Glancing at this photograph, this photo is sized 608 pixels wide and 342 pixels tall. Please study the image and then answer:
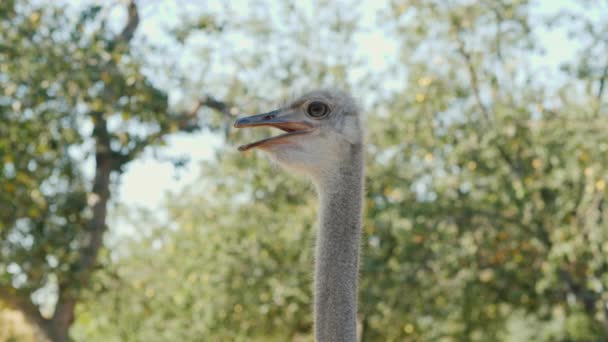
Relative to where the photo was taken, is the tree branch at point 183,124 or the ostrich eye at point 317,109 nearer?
the ostrich eye at point 317,109

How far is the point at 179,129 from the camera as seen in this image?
928 cm

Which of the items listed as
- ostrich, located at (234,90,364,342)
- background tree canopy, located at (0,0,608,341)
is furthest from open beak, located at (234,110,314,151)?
background tree canopy, located at (0,0,608,341)

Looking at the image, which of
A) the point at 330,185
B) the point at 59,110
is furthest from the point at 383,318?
the point at 330,185

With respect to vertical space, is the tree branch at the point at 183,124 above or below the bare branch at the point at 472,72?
below

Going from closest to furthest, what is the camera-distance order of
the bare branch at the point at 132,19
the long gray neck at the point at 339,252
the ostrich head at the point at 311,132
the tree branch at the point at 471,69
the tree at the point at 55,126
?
the long gray neck at the point at 339,252, the ostrich head at the point at 311,132, the tree at the point at 55,126, the bare branch at the point at 132,19, the tree branch at the point at 471,69

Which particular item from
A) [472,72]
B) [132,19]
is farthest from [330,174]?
[472,72]

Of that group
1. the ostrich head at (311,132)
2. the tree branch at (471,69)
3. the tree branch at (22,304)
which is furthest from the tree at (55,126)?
the ostrich head at (311,132)

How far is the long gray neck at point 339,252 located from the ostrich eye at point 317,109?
0.14m

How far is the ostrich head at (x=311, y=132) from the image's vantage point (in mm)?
3225

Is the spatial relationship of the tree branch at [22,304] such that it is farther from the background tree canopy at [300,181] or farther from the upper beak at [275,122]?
the upper beak at [275,122]

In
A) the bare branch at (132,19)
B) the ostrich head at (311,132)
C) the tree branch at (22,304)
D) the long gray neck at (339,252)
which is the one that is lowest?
the long gray neck at (339,252)

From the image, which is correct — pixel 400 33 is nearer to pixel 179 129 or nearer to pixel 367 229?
pixel 367 229

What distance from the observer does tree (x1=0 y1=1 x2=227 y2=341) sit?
8016 millimetres

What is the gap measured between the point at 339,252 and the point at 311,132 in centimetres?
43
